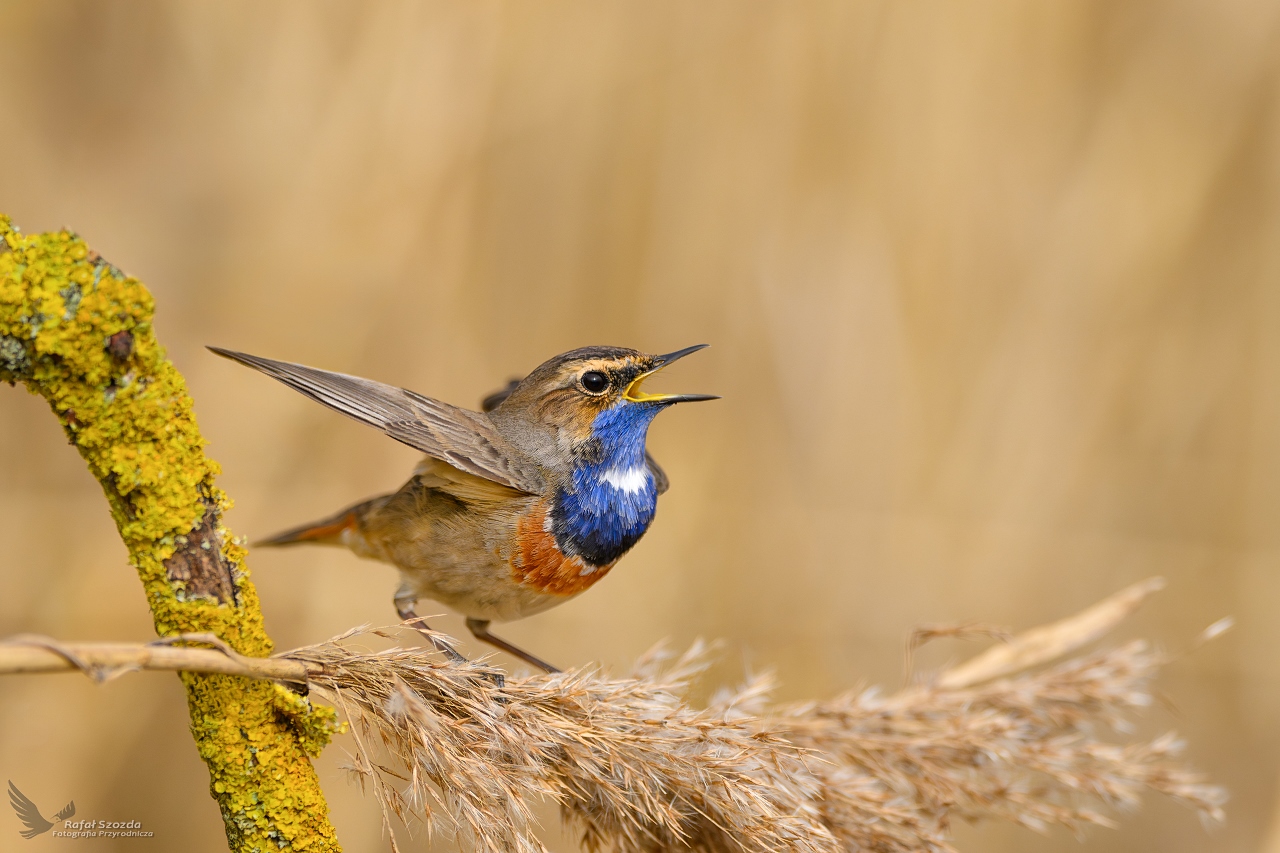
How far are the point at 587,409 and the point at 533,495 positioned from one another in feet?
0.99

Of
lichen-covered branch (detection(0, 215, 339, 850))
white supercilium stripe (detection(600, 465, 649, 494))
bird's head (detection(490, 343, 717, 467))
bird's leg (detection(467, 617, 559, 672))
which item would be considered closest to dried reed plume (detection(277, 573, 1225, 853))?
lichen-covered branch (detection(0, 215, 339, 850))

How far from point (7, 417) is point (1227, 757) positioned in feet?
20.3

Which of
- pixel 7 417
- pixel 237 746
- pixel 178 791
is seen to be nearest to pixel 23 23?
pixel 7 417

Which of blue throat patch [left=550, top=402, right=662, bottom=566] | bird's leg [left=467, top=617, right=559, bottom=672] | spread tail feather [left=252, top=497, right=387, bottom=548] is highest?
blue throat patch [left=550, top=402, right=662, bottom=566]

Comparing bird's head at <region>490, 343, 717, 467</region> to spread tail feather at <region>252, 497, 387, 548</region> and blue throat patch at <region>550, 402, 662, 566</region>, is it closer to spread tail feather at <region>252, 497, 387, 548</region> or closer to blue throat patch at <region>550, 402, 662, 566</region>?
blue throat patch at <region>550, 402, 662, 566</region>

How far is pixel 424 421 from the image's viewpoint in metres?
2.48

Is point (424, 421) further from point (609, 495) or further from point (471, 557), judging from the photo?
point (609, 495)

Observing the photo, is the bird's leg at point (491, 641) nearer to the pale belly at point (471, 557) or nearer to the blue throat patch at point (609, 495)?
the pale belly at point (471, 557)

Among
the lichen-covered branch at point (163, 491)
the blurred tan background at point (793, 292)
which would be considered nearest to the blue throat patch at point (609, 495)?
the lichen-covered branch at point (163, 491)

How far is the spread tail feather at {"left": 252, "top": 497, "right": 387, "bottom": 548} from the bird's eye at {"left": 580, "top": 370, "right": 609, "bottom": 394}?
77cm

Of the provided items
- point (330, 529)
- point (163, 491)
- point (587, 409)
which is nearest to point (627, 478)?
point (587, 409)

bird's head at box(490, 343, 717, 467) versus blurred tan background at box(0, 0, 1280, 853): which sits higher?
blurred tan background at box(0, 0, 1280, 853)

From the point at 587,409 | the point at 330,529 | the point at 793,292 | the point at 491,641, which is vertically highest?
the point at 793,292

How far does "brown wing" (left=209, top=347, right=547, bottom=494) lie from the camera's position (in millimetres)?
2006
